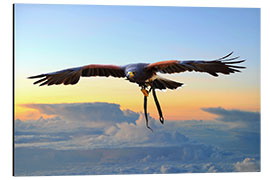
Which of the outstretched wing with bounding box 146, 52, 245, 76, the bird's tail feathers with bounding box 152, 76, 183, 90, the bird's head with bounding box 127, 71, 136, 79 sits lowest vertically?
the bird's tail feathers with bounding box 152, 76, 183, 90

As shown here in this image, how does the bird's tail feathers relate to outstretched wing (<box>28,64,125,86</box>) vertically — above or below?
below

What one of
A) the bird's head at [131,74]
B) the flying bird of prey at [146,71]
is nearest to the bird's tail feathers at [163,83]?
the flying bird of prey at [146,71]

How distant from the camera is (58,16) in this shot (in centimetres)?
642

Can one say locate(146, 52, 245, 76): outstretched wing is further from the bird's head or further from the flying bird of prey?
the bird's head

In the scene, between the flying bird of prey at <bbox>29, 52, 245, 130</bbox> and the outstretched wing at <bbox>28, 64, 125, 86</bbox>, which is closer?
the flying bird of prey at <bbox>29, 52, 245, 130</bbox>

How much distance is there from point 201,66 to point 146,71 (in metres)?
0.61

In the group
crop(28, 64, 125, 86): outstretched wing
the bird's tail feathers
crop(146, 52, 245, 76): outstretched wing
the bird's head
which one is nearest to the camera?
crop(146, 52, 245, 76): outstretched wing

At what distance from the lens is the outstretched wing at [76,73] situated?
194 inches

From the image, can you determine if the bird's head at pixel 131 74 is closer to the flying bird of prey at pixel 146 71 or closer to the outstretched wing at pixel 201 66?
the flying bird of prey at pixel 146 71

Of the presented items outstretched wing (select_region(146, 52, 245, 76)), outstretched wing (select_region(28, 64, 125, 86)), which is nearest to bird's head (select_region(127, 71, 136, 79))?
outstretched wing (select_region(146, 52, 245, 76))

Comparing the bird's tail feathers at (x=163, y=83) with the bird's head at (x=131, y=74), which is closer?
the bird's head at (x=131, y=74)

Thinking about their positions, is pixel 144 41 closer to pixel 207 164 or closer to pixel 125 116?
pixel 125 116

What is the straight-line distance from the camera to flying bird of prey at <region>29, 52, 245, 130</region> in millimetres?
4578
